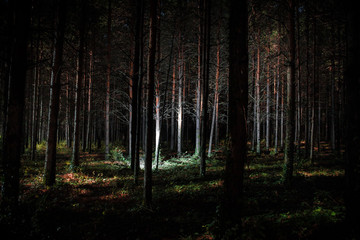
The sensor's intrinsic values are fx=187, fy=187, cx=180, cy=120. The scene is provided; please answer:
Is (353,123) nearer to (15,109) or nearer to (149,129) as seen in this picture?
(149,129)

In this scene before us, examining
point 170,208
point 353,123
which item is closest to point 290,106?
point 353,123

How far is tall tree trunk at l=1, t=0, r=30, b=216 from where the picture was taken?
5.21 metres

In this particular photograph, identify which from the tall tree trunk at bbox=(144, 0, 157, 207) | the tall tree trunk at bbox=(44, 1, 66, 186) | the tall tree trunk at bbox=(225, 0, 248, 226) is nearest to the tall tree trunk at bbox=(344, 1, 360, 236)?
the tall tree trunk at bbox=(225, 0, 248, 226)

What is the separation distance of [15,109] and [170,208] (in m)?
5.59

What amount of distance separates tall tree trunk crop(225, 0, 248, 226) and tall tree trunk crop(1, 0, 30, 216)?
5739mm

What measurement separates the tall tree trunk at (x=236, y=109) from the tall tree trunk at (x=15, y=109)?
226 inches

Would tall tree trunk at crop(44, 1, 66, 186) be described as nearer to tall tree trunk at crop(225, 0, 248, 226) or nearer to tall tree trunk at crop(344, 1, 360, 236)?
tall tree trunk at crop(225, 0, 248, 226)

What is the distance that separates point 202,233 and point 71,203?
5.13m

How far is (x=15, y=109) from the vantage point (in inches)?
208

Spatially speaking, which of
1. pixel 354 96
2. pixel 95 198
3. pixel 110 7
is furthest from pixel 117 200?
pixel 110 7

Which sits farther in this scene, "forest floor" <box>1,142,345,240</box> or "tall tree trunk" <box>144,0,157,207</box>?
"tall tree trunk" <box>144,0,157,207</box>

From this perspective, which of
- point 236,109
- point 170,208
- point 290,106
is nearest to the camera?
point 236,109

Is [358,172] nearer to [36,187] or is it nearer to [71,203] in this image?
[71,203]

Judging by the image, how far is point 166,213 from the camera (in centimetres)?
610
